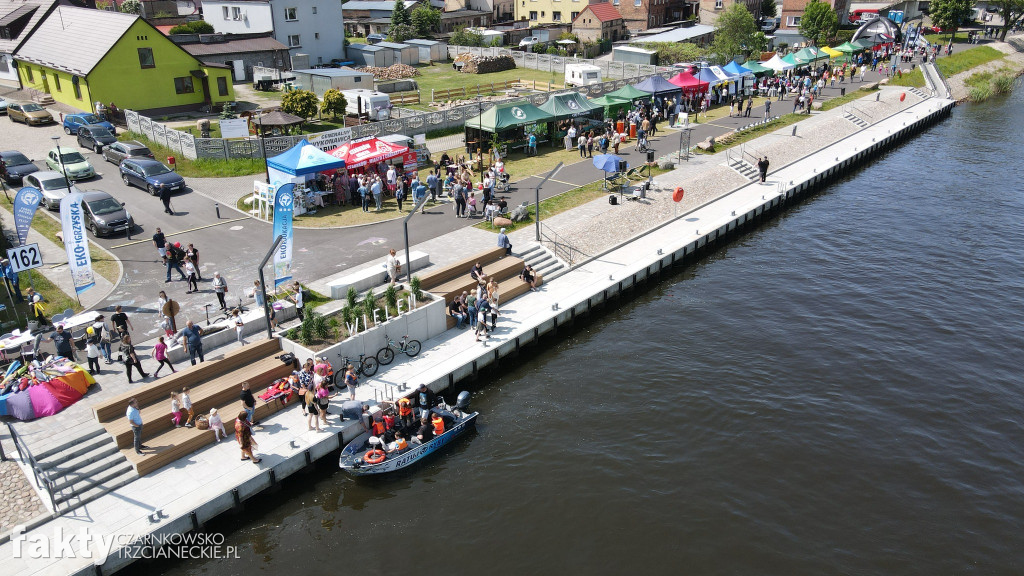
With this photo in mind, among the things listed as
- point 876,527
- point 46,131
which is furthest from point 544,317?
point 46,131

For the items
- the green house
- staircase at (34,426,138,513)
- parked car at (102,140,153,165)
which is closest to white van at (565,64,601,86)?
the green house

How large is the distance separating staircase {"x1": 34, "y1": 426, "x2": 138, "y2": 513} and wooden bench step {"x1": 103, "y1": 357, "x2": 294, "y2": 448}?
39cm

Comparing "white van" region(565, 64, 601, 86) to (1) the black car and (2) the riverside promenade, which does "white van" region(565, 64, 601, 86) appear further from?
(1) the black car

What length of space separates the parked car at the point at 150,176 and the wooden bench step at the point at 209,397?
59.6ft

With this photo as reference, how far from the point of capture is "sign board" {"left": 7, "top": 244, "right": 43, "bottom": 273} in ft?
78.7

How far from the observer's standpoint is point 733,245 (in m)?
36.7

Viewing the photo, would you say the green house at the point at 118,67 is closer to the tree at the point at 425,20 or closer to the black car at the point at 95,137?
the black car at the point at 95,137

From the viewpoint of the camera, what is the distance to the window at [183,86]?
53219mm

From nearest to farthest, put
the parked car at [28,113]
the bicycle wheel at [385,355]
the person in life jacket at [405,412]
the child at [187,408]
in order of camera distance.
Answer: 1. the child at [187,408]
2. the person in life jacket at [405,412]
3. the bicycle wheel at [385,355]
4. the parked car at [28,113]

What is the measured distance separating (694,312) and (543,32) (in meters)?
69.6

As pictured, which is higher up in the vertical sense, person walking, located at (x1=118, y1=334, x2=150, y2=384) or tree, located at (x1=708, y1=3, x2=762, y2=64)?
tree, located at (x1=708, y1=3, x2=762, y2=64)

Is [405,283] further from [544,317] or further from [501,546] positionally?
[501,546]

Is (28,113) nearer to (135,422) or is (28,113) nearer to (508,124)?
(508,124)

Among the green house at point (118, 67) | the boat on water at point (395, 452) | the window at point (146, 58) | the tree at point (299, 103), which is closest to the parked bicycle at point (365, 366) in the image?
the boat on water at point (395, 452)
